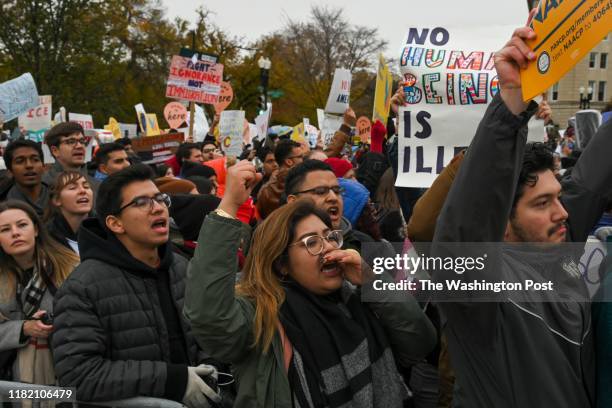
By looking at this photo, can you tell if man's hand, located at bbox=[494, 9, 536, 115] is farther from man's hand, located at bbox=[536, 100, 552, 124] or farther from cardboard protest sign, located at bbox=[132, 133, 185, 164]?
cardboard protest sign, located at bbox=[132, 133, 185, 164]

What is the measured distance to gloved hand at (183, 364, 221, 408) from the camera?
2941 mm

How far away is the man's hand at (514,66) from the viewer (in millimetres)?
1716

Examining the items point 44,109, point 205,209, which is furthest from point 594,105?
point 205,209

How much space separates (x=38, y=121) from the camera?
12.6 m

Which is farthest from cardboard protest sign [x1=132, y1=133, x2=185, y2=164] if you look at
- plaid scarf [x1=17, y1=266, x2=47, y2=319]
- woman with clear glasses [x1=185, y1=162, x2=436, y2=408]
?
woman with clear glasses [x1=185, y1=162, x2=436, y2=408]

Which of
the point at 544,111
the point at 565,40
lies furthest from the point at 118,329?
the point at 544,111

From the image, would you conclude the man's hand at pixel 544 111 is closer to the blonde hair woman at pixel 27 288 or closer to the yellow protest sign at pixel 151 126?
the blonde hair woman at pixel 27 288

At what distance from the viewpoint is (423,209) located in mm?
2525

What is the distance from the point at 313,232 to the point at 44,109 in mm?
11363

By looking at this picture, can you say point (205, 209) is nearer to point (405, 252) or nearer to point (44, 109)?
point (405, 252)

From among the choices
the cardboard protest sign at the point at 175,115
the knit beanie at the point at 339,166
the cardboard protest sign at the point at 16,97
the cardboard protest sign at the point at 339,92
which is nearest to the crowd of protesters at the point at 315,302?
the knit beanie at the point at 339,166

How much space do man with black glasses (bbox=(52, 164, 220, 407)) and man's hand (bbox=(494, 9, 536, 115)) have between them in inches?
76.0

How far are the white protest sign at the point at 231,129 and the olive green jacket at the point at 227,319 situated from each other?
750 centimetres

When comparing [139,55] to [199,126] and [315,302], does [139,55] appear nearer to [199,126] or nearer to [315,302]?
[199,126]
